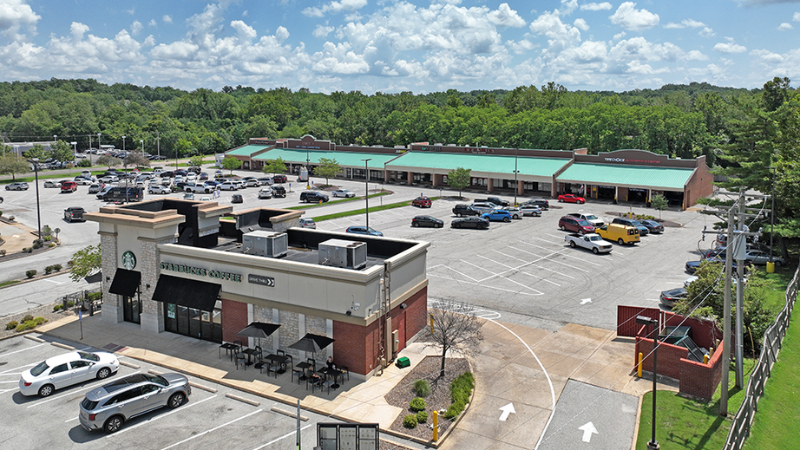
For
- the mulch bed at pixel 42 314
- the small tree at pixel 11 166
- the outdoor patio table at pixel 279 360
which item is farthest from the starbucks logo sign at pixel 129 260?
the small tree at pixel 11 166

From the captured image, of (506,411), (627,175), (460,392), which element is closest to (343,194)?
(627,175)

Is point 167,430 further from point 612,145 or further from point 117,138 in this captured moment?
point 117,138

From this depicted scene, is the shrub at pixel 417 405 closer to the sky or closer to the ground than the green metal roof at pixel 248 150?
closer to the ground

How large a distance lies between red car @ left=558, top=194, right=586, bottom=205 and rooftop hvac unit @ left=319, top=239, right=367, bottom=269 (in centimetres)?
5387

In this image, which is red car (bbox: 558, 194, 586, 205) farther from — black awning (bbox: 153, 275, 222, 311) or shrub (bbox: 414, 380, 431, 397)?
black awning (bbox: 153, 275, 222, 311)

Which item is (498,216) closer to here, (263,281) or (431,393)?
(263,281)

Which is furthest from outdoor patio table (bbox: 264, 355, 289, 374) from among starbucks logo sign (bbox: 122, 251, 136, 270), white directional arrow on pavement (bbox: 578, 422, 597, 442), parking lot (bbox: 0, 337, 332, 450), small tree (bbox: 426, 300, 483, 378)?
white directional arrow on pavement (bbox: 578, 422, 597, 442)

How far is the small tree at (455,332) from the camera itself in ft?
82.4

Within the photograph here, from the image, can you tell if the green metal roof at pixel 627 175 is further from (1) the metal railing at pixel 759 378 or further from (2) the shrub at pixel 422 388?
(2) the shrub at pixel 422 388

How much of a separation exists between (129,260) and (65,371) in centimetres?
767

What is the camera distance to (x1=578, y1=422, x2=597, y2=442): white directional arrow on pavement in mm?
20289

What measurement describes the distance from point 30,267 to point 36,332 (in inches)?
651

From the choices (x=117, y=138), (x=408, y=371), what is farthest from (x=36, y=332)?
(x=117, y=138)

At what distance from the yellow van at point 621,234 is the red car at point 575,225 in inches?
66.3
